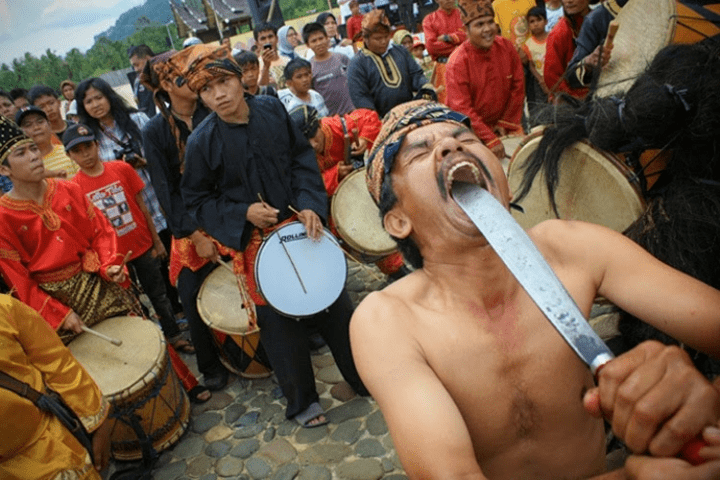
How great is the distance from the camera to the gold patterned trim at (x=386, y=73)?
6070 millimetres

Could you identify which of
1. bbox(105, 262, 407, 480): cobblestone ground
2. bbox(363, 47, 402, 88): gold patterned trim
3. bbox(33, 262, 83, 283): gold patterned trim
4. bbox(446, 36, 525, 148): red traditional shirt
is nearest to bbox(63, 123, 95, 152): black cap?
bbox(33, 262, 83, 283): gold patterned trim

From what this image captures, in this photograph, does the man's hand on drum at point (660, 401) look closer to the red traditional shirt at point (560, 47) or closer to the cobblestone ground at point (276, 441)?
the cobblestone ground at point (276, 441)

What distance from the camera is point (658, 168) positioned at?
209cm

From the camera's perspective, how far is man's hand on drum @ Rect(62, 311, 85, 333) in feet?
11.7

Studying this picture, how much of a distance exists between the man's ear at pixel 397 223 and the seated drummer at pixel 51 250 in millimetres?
2681

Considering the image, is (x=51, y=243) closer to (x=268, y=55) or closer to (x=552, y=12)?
(x=268, y=55)

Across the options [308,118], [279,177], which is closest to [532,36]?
[308,118]

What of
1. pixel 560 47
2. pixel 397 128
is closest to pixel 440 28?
pixel 560 47

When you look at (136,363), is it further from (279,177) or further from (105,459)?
(279,177)

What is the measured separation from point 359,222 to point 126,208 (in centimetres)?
218

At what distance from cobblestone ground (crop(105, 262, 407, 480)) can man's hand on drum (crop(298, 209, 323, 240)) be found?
1.34 meters

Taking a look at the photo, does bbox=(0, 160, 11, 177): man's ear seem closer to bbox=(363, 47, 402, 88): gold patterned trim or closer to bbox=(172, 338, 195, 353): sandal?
bbox=(172, 338, 195, 353): sandal

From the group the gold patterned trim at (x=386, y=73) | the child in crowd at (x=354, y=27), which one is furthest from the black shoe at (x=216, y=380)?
the child in crowd at (x=354, y=27)

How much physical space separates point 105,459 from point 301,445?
1.25m
